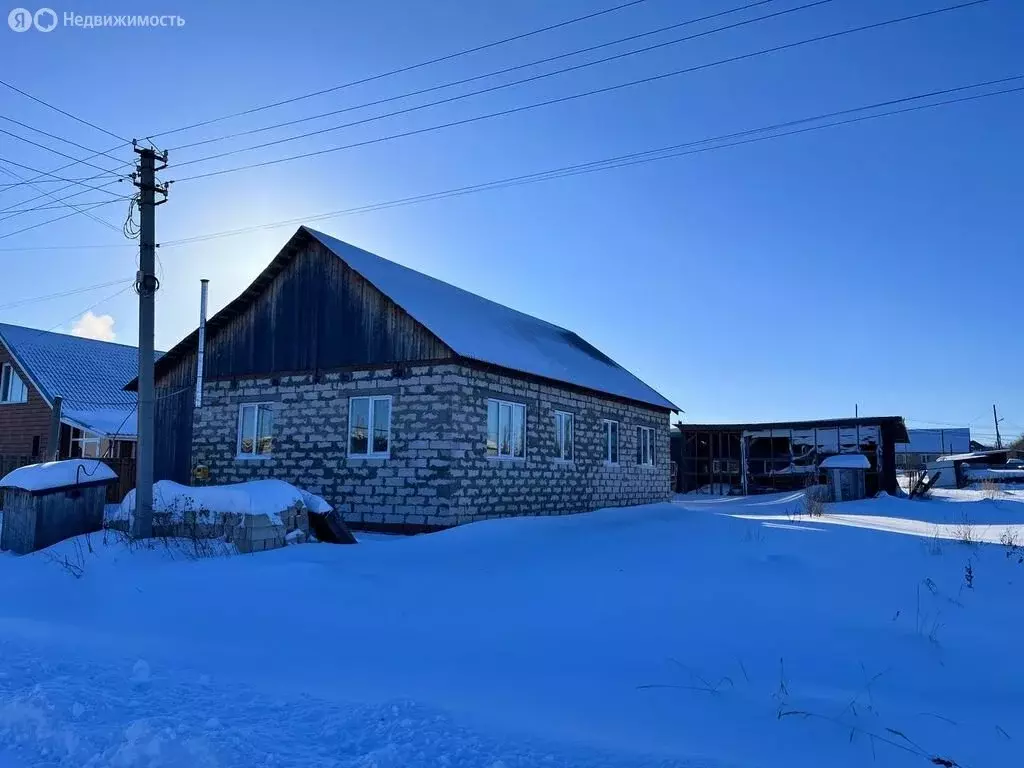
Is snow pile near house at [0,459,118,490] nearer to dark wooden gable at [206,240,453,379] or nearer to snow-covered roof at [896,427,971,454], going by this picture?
dark wooden gable at [206,240,453,379]

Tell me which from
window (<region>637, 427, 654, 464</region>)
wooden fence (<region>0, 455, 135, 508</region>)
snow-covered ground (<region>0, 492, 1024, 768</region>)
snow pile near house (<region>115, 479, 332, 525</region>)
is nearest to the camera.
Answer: snow-covered ground (<region>0, 492, 1024, 768</region>)

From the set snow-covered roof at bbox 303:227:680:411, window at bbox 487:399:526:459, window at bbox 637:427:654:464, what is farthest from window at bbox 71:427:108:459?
window at bbox 637:427:654:464

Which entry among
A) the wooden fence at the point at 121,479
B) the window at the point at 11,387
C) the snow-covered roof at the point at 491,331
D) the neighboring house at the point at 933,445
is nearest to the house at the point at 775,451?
the snow-covered roof at the point at 491,331

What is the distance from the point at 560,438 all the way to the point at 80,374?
21724 mm

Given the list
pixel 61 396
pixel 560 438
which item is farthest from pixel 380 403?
pixel 61 396

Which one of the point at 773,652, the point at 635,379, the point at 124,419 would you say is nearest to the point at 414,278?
the point at 635,379

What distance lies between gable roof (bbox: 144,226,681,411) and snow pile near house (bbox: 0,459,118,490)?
18.1ft

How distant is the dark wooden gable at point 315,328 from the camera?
52.1ft

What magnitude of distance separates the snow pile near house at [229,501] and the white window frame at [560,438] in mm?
6999

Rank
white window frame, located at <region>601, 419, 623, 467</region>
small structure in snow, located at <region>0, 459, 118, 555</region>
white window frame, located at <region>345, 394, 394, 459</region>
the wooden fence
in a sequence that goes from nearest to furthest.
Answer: small structure in snow, located at <region>0, 459, 118, 555</region> → white window frame, located at <region>345, 394, 394, 459</region> → the wooden fence → white window frame, located at <region>601, 419, 623, 467</region>

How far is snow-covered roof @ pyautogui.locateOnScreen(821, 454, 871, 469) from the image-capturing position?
91.4 ft

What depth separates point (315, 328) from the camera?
1708cm

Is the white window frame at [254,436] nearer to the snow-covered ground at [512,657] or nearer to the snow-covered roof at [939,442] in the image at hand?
the snow-covered ground at [512,657]

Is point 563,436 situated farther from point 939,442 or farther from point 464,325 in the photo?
point 939,442
